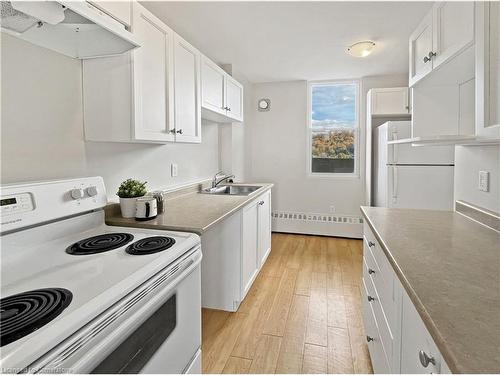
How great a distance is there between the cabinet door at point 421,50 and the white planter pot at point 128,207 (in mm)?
1820

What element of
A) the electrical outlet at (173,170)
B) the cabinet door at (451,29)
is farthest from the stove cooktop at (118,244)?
the cabinet door at (451,29)

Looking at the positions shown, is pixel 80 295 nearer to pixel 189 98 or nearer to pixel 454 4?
pixel 189 98

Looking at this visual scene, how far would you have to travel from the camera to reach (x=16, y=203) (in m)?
1.10

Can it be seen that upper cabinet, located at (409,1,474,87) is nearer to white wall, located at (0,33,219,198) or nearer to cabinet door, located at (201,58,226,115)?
cabinet door, located at (201,58,226,115)

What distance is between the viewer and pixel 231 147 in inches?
148

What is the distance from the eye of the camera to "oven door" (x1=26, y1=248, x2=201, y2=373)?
686 mm

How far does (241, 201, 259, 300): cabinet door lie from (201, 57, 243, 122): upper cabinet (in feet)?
3.19

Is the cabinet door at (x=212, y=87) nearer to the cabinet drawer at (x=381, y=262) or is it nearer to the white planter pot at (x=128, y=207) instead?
the white planter pot at (x=128, y=207)

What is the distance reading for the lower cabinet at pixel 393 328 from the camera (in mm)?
768

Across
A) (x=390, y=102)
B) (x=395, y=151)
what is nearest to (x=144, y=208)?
(x=395, y=151)

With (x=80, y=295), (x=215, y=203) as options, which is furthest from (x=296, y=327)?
(x=80, y=295)

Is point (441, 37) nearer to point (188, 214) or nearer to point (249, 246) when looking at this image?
point (188, 214)

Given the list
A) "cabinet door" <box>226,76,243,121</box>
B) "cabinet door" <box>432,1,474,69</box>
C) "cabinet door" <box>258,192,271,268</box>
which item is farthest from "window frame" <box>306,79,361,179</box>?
"cabinet door" <box>432,1,474,69</box>

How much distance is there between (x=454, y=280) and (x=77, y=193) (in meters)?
1.57
